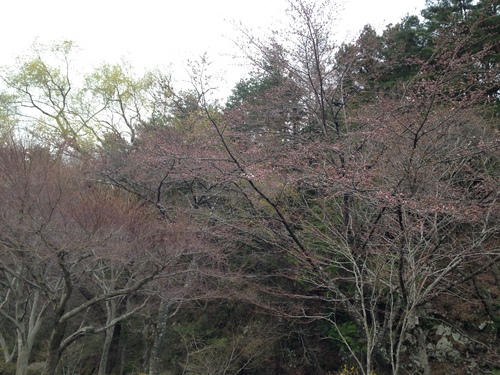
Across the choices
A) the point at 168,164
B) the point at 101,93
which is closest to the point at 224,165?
the point at 168,164

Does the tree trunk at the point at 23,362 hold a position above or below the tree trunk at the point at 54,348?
below

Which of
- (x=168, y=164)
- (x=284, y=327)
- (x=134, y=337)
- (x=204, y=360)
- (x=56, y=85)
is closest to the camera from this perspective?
(x=168, y=164)

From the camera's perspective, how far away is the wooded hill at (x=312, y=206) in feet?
16.4

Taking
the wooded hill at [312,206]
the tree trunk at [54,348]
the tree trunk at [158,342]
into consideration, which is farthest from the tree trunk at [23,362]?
the tree trunk at [158,342]

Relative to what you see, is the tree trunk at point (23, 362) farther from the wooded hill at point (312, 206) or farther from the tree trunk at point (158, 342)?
the tree trunk at point (158, 342)

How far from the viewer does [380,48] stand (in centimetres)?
745

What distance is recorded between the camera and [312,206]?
7.67 m

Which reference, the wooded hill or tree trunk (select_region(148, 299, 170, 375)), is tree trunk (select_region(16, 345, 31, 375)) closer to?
the wooded hill

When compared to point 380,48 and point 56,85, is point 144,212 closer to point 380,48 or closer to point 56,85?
point 380,48

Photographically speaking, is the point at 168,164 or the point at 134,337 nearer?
the point at 168,164

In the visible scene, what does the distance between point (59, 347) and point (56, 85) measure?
10902 mm

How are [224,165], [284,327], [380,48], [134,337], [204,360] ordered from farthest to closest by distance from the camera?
[134,337] < [284,327] < [204,360] < [380,48] < [224,165]

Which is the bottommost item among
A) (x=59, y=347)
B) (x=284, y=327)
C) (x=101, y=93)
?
(x=284, y=327)

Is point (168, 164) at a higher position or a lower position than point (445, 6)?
lower
